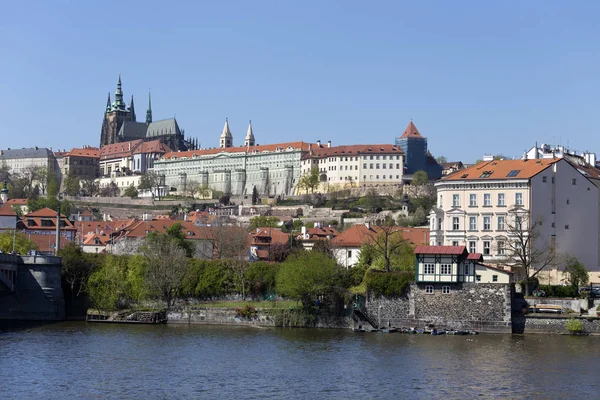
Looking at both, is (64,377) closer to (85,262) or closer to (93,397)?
(93,397)

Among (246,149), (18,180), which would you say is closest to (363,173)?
(246,149)

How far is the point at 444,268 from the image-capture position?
187 ft

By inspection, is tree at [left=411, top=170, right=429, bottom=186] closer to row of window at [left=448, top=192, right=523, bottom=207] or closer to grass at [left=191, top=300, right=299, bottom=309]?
row of window at [left=448, top=192, right=523, bottom=207]

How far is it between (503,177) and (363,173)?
103006 millimetres

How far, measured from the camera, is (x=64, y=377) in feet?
136

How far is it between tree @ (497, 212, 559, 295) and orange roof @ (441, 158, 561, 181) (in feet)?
7.97

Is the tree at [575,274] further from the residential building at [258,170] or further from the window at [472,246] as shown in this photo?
the residential building at [258,170]

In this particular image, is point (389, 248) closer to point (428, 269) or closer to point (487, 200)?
point (487, 200)

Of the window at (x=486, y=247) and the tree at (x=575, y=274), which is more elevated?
the window at (x=486, y=247)

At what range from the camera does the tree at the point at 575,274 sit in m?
61.6

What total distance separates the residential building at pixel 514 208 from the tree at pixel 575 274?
8.29 ft

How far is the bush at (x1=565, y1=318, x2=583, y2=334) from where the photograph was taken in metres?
54.5

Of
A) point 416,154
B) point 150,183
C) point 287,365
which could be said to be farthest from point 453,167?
point 287,365

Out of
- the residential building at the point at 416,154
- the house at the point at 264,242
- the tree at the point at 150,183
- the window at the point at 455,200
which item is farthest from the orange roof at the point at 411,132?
the window at the point at 455,200
